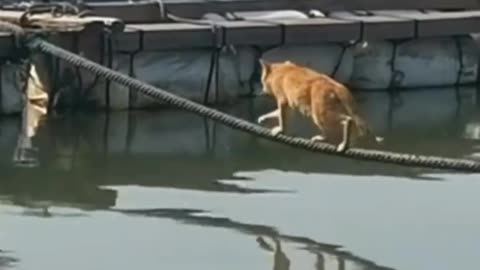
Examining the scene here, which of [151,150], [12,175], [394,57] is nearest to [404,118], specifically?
[394,57]

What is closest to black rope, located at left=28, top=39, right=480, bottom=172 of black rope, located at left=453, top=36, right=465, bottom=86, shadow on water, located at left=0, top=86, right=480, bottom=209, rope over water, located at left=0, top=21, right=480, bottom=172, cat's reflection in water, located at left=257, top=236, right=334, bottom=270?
rope over water, located at left=0, top=21, right=480, bottom=172

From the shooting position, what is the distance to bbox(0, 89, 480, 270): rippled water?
8234mm

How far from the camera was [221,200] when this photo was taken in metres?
9.53

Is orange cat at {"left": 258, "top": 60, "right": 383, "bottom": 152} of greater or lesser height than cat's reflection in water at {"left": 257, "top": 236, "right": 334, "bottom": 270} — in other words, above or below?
above

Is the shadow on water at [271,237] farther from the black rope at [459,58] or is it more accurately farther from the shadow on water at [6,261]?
the black rope at [459,58]

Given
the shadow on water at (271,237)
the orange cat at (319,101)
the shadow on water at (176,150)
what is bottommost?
the shadow on water at (176,150)

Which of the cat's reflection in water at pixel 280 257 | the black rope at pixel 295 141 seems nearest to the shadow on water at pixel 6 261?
the black rope at pixel 295 141

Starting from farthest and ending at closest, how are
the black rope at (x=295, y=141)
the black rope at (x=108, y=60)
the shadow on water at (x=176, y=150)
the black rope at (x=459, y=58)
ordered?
the black rope at (x=459, y=58)
the black rope at (x=108, y=60)
the shadow on water at (x=176, y=150)
the black rope at (x=295, y=141)

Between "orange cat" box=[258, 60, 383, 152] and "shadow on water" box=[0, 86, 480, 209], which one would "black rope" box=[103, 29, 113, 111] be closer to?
"shadow on water" box=[0, 86, 480, 209]

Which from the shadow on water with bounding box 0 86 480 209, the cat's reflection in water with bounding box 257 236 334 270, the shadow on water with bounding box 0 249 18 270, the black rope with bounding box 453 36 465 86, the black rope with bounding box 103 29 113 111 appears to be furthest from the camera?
the black rope with bounding box 453 36 465 86

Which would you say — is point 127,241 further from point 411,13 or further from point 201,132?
point 411,13

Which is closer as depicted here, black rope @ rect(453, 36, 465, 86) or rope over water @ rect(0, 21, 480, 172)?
rope over water @ rect(0, 21, 480, 172)

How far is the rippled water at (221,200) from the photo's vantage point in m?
8.23

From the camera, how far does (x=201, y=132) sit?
1159 cm
